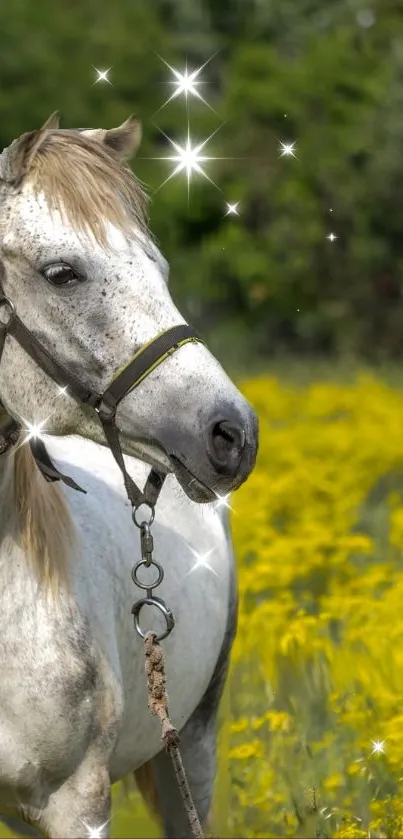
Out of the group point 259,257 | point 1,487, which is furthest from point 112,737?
point 259,257

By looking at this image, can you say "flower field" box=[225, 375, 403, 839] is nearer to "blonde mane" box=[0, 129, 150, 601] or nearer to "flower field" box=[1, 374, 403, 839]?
"flower field" box=[1, 374, 403, 839]

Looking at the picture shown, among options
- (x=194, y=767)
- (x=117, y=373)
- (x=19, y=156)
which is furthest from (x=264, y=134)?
(x=117, y=373)

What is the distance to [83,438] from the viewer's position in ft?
10.2

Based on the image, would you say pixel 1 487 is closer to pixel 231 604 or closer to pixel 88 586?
pixel 88 586

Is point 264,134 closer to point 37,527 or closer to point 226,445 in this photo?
point 37,527

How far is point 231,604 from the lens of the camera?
172 inches

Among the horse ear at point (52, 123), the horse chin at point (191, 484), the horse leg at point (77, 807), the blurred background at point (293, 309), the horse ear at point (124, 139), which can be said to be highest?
the blurred background at point (293, 309)

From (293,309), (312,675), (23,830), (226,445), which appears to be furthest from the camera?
(293,309)

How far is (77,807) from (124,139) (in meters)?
1.58

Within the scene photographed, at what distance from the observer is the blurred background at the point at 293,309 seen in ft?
14.7

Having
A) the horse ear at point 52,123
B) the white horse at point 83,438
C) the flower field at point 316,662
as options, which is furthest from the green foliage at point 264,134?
the horse ear at point 52,123

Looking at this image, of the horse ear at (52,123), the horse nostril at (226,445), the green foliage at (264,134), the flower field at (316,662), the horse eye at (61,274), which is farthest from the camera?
the green foliage at (264,134)

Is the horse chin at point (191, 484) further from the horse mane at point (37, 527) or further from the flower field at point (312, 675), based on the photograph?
the flower field at point (312, 675)

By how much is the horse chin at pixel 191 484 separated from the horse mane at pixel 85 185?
0.50m
